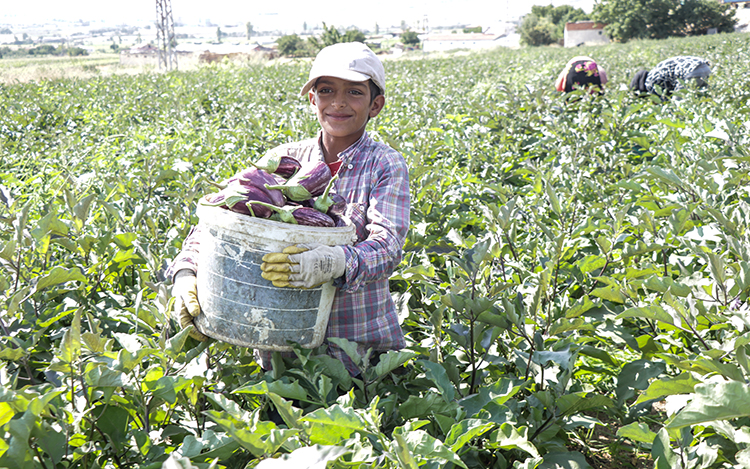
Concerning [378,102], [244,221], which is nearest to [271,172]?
[244,221]

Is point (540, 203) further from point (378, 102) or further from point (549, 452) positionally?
point (549, 452)

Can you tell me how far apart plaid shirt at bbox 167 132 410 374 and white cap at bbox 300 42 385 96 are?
0.81 feet

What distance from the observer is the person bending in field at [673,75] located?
8039mm

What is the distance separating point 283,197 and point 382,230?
361 millimetres

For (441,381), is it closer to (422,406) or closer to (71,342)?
(422,406)

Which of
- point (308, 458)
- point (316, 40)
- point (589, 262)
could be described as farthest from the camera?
point (316, 40)

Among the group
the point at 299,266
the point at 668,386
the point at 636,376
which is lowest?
the point at 636,376

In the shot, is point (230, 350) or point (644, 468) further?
point (644, 468)

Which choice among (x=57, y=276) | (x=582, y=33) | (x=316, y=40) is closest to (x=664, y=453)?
(x=57, y=276)

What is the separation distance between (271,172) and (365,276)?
1.26 feet

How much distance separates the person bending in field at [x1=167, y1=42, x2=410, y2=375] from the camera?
6.00ft

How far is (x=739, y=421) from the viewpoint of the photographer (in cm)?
140

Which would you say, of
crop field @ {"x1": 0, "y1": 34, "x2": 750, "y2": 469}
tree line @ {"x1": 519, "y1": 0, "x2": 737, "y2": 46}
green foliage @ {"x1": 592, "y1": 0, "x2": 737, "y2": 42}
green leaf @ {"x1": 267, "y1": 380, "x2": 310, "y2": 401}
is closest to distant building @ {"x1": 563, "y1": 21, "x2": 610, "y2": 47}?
tree line @ {"x1": 519, "y1": 0, "x2": 737, "y2": 46}

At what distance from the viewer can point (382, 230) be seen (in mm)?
1835
